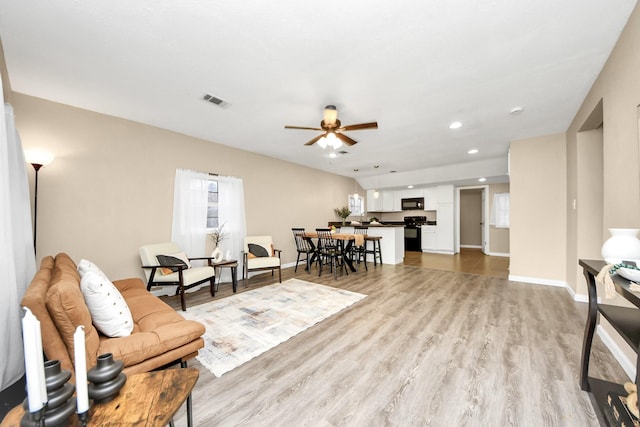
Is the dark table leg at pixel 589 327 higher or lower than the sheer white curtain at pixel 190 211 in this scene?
lower

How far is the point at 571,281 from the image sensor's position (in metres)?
3.75

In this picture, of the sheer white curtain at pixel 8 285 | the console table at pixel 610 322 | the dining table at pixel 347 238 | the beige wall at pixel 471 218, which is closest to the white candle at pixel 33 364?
the sheer white curtain at pixel 8 285

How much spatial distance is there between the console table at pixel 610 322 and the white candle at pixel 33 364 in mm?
2266

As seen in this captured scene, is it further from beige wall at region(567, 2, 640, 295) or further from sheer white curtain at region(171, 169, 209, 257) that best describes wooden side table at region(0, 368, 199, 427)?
sheer white curtain at region(171, 169, 209, 257)

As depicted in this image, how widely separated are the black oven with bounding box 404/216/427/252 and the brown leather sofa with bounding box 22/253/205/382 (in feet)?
26.4

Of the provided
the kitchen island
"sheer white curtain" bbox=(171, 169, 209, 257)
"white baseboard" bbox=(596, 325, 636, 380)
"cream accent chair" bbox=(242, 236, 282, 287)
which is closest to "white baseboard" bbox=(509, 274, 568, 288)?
"white baseboard" bbox=(596, 325, 636, 380)

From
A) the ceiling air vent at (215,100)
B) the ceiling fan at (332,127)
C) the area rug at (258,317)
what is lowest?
the area rug at (258,317)

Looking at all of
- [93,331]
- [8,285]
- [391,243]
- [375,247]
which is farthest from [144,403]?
[375,247]

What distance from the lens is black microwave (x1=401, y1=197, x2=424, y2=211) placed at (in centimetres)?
865

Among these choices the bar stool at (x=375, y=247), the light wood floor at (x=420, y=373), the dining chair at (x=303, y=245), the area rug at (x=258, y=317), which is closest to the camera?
the light wood floor at (x=420, y=373)

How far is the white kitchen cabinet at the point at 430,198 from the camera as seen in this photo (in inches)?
326

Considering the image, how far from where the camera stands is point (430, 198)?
27.6 feet

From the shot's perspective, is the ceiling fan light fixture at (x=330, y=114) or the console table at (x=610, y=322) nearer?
the console table at (x=610, y=322)

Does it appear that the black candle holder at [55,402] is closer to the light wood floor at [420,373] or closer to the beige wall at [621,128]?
the light wood floor at [420,373]
